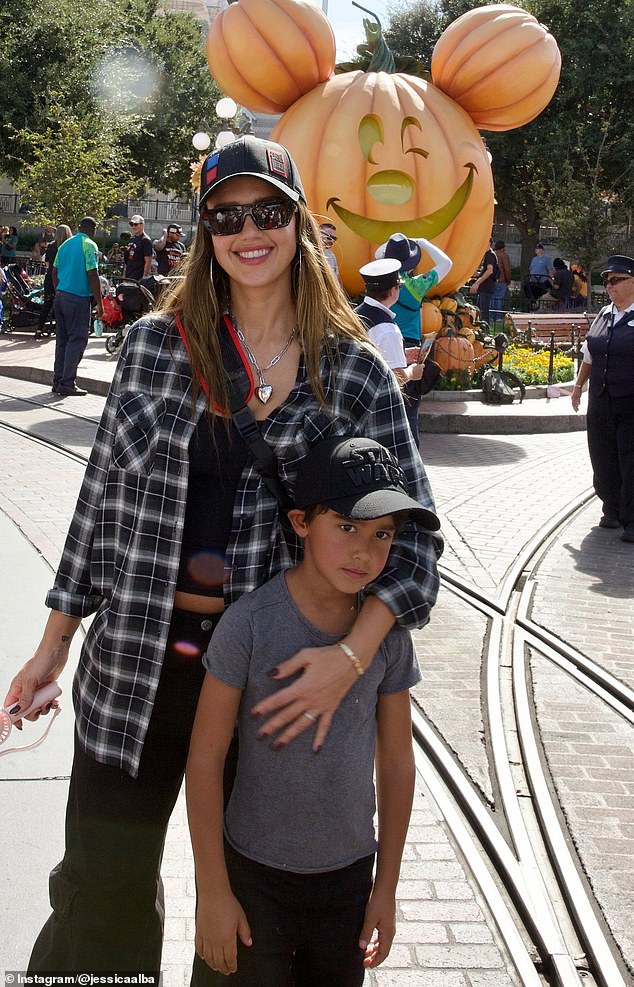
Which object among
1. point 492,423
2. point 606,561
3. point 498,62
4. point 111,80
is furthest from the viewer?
point 111,80

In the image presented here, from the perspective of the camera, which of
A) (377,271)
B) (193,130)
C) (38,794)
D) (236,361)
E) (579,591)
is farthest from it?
Result: (193,130)

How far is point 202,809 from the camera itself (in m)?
2.12

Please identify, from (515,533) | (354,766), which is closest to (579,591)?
(515,533)

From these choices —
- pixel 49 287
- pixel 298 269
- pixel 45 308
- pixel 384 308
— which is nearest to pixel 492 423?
pixel 384 308

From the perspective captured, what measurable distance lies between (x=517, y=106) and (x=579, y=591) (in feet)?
26.0

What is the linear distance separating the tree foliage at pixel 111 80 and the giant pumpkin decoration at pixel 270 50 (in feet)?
32.9

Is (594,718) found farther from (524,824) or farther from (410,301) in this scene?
(410,301)

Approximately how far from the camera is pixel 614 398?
27.2 ft

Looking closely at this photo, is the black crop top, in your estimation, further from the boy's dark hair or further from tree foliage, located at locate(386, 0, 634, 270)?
tree foliage, located at locate(386, 0, 634, 270)

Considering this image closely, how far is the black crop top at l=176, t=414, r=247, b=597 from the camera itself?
2.25 meters

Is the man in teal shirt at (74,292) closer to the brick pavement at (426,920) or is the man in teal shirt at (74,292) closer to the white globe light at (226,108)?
the white globe light at (226,108)

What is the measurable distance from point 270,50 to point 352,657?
11229 mm

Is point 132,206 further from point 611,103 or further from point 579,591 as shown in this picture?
point 579,591

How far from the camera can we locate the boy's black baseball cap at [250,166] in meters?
2.26
